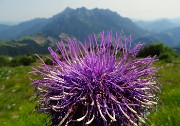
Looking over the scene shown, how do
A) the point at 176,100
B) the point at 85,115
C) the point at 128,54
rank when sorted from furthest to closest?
the point at 176,100 < the point at 128,54 < the point at 85,115

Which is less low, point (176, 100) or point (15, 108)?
point (176, 100)

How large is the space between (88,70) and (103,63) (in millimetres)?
197

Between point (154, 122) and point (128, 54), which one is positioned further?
point (154, 122)

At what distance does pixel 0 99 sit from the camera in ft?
51.7

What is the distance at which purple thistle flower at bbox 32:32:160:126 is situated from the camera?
3211 millimetres

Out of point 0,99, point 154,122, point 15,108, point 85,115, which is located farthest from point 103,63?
point 0,99

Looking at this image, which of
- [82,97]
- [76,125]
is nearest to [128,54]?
[82,97]

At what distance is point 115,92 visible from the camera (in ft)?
11.1

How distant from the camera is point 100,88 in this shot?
3.35 metres

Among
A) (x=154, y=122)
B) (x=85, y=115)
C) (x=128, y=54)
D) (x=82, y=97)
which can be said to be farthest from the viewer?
(x=154, y=122)

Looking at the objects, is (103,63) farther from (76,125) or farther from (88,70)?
(76,125)

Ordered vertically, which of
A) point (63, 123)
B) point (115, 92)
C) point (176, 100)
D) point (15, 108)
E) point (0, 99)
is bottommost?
point (0, 99)

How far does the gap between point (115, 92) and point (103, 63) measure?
38cm

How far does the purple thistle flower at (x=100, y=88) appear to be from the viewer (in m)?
3.21
